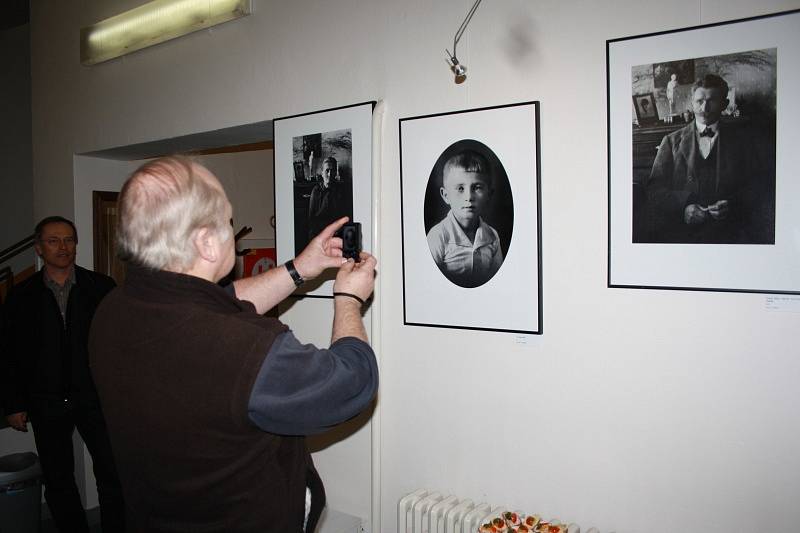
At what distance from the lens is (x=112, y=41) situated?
3.71 m

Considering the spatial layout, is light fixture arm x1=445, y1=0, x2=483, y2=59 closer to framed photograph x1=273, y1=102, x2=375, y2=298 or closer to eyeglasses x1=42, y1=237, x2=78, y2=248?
framed photograph x1=273, y1=102, x2=375, y2=298

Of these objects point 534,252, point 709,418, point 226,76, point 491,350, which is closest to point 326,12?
point 226,76

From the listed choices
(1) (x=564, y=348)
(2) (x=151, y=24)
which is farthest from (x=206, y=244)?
(2) (x=151, y=24)

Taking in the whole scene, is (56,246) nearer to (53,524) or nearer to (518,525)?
(53,524)

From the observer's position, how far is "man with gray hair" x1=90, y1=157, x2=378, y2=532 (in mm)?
1205

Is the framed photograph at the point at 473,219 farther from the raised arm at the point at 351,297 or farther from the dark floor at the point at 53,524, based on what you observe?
the dark floor at the point at 53,524

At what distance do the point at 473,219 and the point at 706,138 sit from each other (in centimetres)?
85

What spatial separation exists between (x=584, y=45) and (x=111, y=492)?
3.39 metres

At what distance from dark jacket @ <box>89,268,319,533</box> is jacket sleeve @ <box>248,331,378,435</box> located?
26 mm

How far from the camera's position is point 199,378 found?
3.95ft

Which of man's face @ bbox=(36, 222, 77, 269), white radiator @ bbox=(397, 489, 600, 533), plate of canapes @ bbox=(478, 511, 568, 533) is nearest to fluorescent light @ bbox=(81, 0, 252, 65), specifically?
man's face @ bbox=(36, 222, 77, 269)

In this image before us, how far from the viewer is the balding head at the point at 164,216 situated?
51.1 inches

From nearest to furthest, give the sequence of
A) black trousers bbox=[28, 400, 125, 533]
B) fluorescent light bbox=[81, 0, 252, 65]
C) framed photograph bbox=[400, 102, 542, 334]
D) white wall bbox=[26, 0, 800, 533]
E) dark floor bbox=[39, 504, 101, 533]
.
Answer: white wall bbox=[26, 0, 800, 533] → framed photograph bbox=[400, 102, 542, 334] → fluorescent light bbox=[81, 0, 252, 65] → black trousers bbox=[28, 400, 125, 533] → dark floor bbox=[39, 504, 101, 533]

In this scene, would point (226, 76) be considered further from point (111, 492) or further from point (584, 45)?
point (111, 492)
